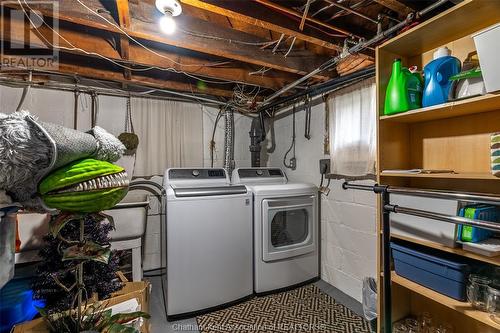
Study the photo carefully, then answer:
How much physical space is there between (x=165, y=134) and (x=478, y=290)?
2.95 meters

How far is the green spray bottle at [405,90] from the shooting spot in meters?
1.32

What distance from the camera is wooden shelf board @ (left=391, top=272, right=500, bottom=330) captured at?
3.43ft

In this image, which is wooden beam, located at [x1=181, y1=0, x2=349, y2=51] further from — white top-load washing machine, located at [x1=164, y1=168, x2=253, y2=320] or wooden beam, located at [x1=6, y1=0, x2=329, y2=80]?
white top-load washing machine, located at [x1=164, y1=168, x2=253, y2=320]

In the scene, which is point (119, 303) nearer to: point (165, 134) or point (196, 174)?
point (196, 174)

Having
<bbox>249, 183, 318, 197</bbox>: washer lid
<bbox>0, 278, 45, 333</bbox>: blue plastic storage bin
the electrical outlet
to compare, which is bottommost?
<bbox>0, 278, 45, 333</bbox>: blue plastic storage bin

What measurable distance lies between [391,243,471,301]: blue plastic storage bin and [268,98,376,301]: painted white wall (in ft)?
2.07

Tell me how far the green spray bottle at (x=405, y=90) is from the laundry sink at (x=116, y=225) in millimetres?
2058

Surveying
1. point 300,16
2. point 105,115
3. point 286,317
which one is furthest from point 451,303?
point 105,115

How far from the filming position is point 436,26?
122 cm

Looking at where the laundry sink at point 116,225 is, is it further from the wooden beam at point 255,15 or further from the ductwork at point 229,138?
the wooden beam at point 255,15

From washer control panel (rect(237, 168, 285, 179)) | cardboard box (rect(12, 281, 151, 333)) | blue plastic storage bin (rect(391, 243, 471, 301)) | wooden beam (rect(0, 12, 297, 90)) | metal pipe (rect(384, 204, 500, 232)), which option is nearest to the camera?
metal pipe (rect(384, 204, 500, 232))

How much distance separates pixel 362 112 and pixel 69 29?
2467 mm

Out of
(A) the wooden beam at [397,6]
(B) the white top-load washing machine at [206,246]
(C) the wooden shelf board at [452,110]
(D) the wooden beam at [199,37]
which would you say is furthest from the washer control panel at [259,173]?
(A) the wooden beam at [397,6]

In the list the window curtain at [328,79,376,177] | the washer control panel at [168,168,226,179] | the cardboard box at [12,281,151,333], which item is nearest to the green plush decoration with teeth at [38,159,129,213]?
the cardboard box at [12,281,151,333]
